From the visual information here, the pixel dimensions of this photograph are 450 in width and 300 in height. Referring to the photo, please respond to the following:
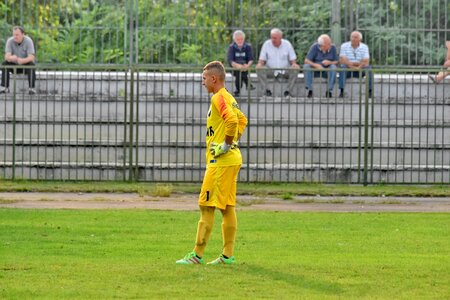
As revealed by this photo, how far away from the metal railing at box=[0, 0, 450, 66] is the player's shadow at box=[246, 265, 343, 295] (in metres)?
13.6

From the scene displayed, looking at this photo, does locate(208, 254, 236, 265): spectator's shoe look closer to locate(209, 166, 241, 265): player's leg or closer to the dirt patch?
locate(209, 166, 241, 265): player's leg

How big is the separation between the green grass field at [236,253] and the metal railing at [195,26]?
7.84 m

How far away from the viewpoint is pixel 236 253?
13.5 m

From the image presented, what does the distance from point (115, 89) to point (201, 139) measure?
6.00 ft

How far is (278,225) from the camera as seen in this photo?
650 inches

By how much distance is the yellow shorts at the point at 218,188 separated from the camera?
487 inches

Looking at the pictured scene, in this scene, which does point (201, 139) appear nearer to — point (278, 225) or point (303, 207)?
point (303, 207)

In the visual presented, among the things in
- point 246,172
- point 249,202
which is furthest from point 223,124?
point 246,172

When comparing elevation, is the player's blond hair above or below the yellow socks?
above

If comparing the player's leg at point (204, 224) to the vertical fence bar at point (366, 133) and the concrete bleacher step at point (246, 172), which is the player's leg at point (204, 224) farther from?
the vertical fence bar at point (366, 133)

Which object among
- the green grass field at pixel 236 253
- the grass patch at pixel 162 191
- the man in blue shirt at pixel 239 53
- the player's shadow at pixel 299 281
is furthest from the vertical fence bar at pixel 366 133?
the player's shadow at pixel 299 281

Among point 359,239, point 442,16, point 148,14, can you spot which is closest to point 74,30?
point 148,14

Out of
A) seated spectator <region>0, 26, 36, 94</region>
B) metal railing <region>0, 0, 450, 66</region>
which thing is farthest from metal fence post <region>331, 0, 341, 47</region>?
seated spectator <region>0, 26, 36, 94</region>

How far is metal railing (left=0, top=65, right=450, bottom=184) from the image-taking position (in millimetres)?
Result: 23781
